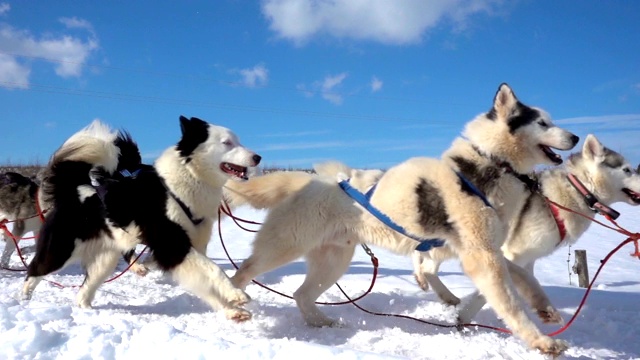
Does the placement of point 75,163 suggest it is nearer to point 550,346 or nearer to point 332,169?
point 332,169

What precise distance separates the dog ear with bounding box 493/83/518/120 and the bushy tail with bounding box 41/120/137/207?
3328 millimetres

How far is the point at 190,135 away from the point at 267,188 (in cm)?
78

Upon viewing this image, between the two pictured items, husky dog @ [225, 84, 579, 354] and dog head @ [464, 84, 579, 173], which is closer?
husky dog @ [225, 84, 579, 354]

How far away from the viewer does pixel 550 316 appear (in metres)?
3.63

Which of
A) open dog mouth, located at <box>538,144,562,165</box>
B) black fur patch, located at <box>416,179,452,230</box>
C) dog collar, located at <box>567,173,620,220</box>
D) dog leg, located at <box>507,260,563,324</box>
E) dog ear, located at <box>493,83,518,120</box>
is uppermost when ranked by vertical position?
dog ear, located at <box>493,83,518,120</box>

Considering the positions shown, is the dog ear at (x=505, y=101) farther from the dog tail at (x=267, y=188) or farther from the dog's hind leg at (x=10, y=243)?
the dog's hind leg at (x=10, y=243)

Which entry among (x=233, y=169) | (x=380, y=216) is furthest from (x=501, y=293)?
(x=233, y=169)

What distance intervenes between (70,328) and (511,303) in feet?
8.72

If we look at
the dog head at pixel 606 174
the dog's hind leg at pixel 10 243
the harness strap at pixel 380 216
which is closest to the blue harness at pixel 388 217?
the harness strap at pixel 380 216

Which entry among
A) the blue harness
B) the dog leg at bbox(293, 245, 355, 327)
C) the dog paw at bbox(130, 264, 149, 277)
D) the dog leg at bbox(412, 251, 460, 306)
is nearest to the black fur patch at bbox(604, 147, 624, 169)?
the dog leg at bbox(412, 251, 460, 306)

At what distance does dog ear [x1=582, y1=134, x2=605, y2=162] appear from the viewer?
5.07 meters

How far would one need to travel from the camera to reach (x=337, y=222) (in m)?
4.00

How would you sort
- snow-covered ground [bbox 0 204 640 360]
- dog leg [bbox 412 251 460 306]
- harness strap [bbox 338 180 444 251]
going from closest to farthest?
snow-covered ground [bbox 0 204 640 360] → harness strap [bbox 338 180 444 251] → dog leg [bbox 412 251 460 306]

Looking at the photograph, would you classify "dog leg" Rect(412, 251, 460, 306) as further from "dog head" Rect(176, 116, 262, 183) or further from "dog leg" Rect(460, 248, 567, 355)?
"dog head" Rect(176, 116, 262, 183)
